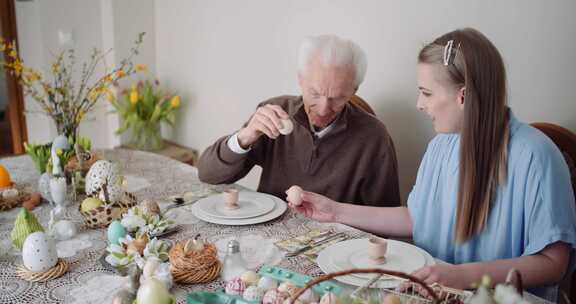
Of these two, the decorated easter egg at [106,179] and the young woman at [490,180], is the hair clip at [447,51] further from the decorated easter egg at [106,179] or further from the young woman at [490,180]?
the decorated easter egg at [106,179]

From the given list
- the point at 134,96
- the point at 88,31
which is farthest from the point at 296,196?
the point at 88,31

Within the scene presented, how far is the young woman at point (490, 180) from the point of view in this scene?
1.24 m

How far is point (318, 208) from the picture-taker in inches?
61.1

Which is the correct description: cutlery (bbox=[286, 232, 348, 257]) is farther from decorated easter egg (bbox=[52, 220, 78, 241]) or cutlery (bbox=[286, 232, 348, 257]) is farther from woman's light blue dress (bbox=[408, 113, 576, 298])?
decorated easter egg (bbox=[52, 220, 78, 241])

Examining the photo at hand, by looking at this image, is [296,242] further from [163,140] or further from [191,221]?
[163,140]

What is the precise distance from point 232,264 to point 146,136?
2.33m

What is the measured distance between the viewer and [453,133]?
1.46m

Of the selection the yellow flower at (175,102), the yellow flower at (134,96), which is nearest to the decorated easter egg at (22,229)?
the yellow flower at (134,96)

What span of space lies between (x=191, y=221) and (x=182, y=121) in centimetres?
212

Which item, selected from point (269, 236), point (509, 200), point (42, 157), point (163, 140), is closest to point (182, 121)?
point (163, 140)

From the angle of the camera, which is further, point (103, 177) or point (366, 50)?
→ point (366, 50)

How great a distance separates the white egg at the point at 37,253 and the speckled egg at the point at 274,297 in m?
0.52

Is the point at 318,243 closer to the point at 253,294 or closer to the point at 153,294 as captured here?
the point at 253,294

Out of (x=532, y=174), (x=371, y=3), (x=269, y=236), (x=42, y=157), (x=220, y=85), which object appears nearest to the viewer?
(x=532, y=174)
